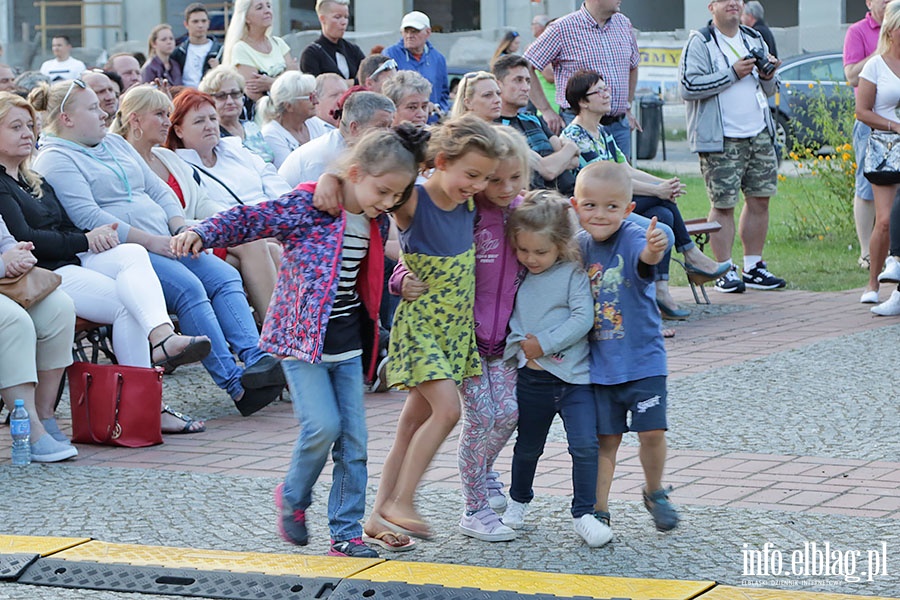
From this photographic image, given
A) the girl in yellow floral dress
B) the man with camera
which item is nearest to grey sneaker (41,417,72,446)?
the girl in yellow floral dress

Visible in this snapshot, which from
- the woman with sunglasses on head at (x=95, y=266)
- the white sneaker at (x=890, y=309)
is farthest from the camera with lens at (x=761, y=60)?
the woman with sunglasses on head at (x=95, y=266)

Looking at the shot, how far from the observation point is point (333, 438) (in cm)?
481

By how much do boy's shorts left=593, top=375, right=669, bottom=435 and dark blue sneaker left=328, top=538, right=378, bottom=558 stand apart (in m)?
0.91

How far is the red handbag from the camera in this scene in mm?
6633

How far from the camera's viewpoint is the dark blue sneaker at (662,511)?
194 inches

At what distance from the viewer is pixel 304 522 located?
488 centimetres

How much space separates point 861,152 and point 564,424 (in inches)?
278

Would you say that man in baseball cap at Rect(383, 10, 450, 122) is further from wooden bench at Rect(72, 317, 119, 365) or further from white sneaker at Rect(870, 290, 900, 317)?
wooden bench at Rect(72, 317, 119, 365)

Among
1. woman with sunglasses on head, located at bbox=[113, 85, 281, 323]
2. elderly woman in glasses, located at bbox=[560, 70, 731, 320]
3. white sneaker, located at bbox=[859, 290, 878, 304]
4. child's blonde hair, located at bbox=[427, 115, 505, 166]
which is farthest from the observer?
white sneaker, located at bbox=[859, 290, 878, 304]

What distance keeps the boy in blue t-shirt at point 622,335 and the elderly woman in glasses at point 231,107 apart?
4629mm

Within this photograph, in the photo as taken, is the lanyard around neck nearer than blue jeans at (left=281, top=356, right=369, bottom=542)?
No

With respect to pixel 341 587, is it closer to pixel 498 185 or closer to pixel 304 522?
pixel 304 522

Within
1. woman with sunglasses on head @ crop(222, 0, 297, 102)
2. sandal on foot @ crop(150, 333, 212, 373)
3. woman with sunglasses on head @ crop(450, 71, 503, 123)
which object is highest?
woman with sunglasses on head @ crop(222, 0, 297, 102)

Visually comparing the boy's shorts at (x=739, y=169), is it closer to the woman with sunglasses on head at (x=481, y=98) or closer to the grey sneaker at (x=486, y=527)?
the woman with sunglasses on head at (x=481, y=98)
